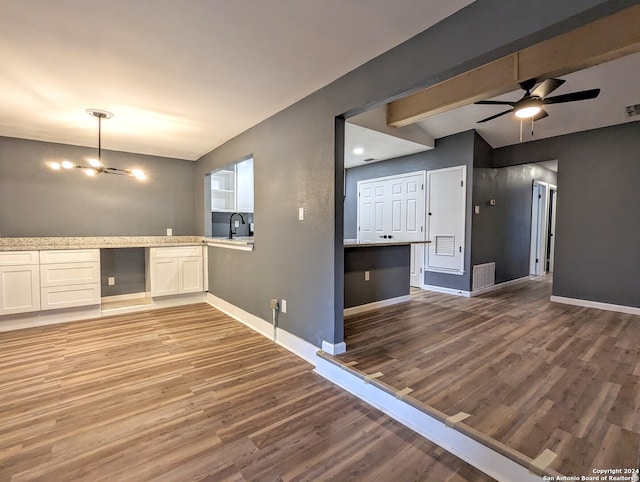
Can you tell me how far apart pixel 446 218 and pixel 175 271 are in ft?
14.5

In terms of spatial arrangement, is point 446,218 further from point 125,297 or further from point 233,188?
point 125,297

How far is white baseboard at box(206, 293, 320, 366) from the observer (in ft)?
9.31

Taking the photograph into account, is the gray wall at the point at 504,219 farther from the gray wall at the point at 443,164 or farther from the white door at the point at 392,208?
the white door at the point at 392,208

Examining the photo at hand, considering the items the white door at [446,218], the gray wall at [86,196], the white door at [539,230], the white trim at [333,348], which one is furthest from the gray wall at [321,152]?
the white door at [539,230]

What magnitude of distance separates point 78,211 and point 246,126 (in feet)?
9.60

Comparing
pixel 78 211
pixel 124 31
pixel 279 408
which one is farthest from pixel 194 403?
pixel 78 211

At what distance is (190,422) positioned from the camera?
193 cm

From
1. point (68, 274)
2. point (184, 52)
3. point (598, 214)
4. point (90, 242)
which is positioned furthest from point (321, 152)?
point (598, 214)

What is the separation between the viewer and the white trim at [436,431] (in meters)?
1.50

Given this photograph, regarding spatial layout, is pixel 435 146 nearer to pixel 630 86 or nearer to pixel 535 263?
pixel 630 86

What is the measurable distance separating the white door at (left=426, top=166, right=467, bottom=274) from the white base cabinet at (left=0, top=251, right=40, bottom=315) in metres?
5.56

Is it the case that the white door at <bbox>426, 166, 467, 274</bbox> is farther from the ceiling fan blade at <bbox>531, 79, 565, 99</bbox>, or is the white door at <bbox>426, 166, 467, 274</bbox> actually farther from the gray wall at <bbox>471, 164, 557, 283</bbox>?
the ceiling fan blade at <bbox>531, 79, 565, 99</bbox>

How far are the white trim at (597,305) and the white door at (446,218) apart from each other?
4.69ft

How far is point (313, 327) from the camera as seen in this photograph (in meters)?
2.83
